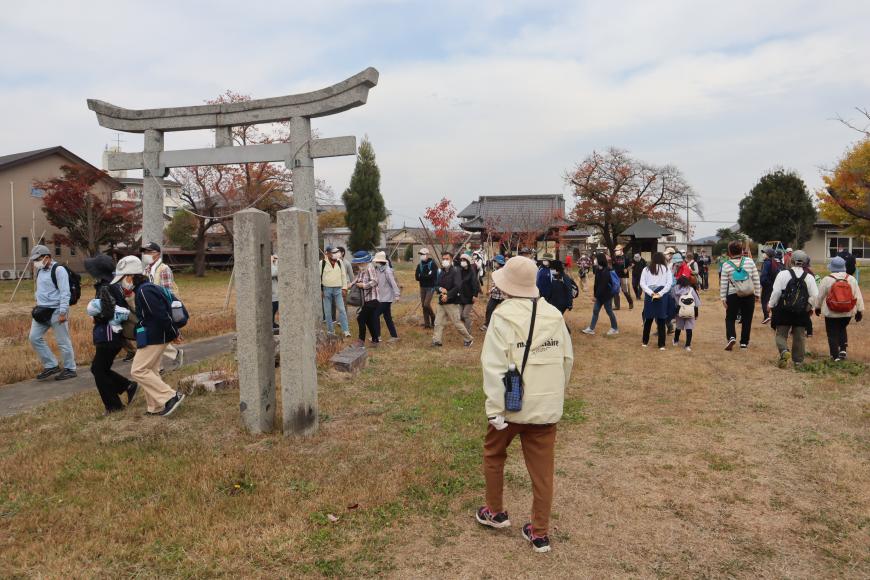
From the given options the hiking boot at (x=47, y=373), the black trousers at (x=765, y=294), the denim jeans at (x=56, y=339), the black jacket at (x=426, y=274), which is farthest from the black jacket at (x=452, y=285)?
the black trousers at (x=765, y=294)

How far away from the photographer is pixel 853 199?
25000mm

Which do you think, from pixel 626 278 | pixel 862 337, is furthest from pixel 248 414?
pixel 626 278

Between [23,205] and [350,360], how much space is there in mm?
31808

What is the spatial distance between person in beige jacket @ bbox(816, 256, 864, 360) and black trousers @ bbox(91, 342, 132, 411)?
8.53 m

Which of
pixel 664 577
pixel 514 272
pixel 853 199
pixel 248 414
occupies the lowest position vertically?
pixel 664 577

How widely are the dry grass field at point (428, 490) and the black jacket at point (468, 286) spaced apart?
3096 millimetres

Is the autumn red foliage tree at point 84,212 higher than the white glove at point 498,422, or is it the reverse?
the autumn red foliage tree at point 84,212

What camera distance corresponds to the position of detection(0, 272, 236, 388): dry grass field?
27.3ft

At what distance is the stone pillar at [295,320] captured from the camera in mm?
5016

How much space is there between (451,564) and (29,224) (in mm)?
35881

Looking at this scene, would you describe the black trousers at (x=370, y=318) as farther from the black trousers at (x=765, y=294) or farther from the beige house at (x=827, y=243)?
the beige house at (x=827, y=243)

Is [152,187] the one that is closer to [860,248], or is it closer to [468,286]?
[468,286]

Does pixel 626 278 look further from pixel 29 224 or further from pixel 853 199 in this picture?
pixel 29 224

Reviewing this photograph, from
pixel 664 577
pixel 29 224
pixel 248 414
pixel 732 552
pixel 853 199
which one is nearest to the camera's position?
pixel 664 577
